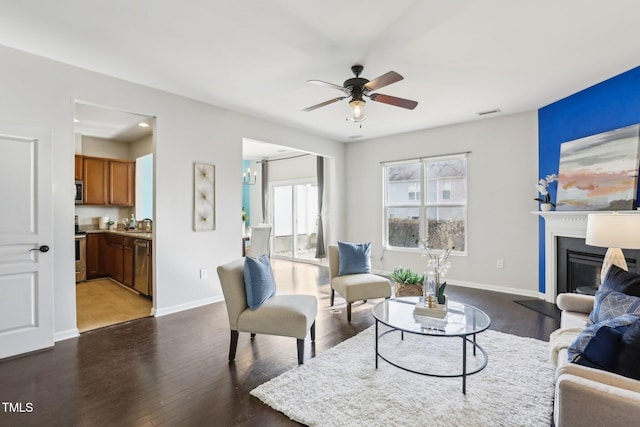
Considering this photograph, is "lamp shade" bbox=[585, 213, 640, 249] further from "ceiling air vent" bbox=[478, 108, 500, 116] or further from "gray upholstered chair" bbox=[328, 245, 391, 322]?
"ceiling air vent" bbox=[478, 108, 500, 116]

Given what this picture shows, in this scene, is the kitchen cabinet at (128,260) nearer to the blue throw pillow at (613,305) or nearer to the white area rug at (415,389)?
the white area rug at (415,389)

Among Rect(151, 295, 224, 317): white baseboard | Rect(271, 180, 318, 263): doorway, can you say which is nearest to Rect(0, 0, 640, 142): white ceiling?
Rect(151, 295, 224, 317): white baseboard

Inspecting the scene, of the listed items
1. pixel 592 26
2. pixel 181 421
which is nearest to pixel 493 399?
pixel 181 421

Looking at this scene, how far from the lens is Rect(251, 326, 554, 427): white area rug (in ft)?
6.21

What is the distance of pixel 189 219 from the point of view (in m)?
4.08

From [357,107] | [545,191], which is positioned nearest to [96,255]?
[357,107]

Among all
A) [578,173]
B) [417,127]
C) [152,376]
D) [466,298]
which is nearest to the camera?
[152,376]

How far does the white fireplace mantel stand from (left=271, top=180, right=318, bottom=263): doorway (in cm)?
452

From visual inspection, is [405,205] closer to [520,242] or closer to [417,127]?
[417,127]

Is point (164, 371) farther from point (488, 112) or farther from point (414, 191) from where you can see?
point (488, 112)

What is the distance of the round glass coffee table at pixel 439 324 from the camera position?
2.22 metres

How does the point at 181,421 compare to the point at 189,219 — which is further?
the point at 189,219

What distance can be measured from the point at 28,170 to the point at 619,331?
14.7 ft

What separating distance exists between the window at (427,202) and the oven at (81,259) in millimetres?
5545
